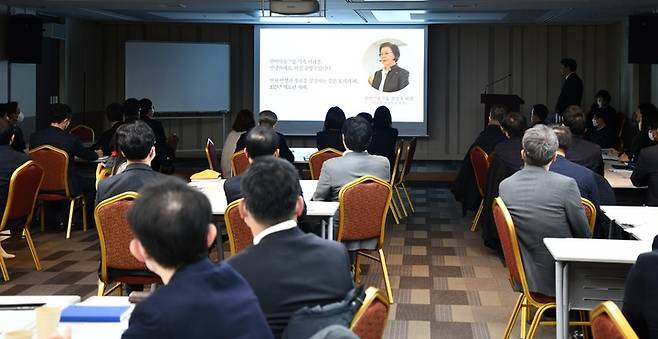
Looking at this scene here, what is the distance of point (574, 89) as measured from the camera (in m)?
12.9

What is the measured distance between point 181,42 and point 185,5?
312 centimetres

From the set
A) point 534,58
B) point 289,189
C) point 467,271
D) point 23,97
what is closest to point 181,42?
point 23,97

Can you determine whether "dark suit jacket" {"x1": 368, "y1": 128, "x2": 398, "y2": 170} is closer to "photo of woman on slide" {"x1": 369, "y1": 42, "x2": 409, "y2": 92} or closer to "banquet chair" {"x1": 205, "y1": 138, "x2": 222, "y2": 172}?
"banquet chair" {"x1": 205, "y1": 138, "x2": 222, "y2": 172}

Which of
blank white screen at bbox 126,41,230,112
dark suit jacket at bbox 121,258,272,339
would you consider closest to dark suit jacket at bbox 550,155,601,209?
dark suit jacket at bbox 121,258,272,339

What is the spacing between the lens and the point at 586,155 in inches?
258

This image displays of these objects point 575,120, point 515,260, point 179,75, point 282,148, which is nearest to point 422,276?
point 575,120

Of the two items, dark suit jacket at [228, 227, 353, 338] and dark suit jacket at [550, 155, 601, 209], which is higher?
dark suit jacket at [550, 155, 601, 209]

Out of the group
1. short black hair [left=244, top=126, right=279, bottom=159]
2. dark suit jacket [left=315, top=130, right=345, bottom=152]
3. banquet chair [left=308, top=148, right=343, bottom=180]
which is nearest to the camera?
short black hair [left=244, top=126, right=279, bottom=159]

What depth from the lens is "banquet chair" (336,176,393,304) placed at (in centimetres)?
565

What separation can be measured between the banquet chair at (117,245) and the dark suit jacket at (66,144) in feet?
12.2

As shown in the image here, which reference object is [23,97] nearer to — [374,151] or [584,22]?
[374,151]

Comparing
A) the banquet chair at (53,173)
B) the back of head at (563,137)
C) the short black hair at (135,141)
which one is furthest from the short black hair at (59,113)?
the back of head at (563,137)

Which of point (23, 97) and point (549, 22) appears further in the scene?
point (549, 22)

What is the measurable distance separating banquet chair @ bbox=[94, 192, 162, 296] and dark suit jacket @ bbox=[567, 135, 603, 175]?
3.29 m
